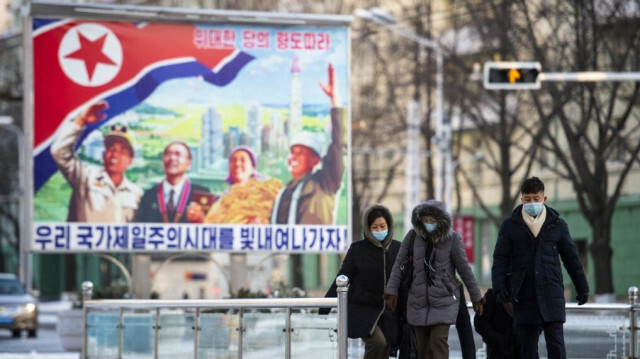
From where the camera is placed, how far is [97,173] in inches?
941

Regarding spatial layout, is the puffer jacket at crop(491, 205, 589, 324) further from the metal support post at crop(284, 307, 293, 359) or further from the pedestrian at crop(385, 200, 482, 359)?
the metal support post at crop(284, 307, 293, 359)

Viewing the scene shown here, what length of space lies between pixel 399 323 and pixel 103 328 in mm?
6331

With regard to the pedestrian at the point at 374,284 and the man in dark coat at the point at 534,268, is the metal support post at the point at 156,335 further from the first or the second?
the man in dark coat at the point at 534,268

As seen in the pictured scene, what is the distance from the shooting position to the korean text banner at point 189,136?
23.9m

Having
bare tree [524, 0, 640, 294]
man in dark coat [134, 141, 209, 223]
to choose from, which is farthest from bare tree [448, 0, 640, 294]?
man in dark coat [134, 141, 209, 223]

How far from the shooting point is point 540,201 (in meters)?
13.9

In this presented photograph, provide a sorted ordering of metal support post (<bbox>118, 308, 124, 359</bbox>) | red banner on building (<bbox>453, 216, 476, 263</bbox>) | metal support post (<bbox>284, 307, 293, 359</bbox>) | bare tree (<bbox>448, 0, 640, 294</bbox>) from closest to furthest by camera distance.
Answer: metal support post (<bbox>284, 307, 293, 359</bbox>) → metal support post (<bbox>118, 308, 124, 359</bbox>) → bare tree (<bbox>448, 0, 640, 294</bbox>) → red banner on building (<bbox>453, 216, 476, 263</bbox>)

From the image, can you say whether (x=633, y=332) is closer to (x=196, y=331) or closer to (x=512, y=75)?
(x=196, y=331)

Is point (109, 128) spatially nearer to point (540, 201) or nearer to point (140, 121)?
point (140, 121)

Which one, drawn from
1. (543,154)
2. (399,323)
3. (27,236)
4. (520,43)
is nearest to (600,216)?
(520,43)

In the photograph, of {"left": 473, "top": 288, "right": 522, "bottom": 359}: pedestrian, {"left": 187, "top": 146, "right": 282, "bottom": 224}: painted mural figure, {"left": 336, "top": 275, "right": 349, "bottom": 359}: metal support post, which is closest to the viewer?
{"left": 336, "top": 275, "right": 349, "bottom": 359}: metal support post

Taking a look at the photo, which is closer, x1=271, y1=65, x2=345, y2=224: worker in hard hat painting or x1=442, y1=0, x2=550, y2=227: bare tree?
x1=271, y1=65, x2=345, y2=224: worker in hard hat painting

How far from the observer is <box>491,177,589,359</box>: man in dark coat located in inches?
543

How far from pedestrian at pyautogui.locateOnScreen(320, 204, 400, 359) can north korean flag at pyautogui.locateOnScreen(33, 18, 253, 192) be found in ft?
32.9
